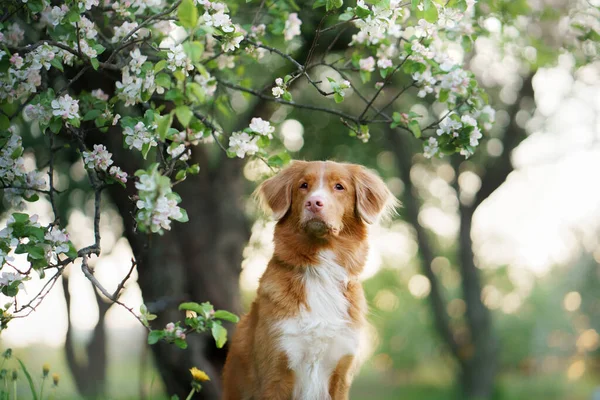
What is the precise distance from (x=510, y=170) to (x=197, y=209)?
826 cm

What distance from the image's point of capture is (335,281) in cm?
507

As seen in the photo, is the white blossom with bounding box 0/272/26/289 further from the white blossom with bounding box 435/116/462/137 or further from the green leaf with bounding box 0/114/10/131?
the white blossom with bounding box 435/116/462/137

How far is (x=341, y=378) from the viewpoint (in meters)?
4.91

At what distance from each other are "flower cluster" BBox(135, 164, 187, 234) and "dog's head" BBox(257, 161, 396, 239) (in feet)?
4.51

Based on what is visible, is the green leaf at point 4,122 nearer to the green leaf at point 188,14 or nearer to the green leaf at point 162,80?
the green leaf at point 162,80

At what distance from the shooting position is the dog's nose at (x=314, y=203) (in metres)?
4.73

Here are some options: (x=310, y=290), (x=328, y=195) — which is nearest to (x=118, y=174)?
(x=328, y=195)

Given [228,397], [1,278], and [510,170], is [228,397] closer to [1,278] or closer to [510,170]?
[1,278]

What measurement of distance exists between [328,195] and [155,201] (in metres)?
1.69

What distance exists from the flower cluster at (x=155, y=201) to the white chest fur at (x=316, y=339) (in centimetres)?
144

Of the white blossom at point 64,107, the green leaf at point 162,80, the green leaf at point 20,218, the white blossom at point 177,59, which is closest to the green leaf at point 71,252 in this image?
the green leaf at point 20,218

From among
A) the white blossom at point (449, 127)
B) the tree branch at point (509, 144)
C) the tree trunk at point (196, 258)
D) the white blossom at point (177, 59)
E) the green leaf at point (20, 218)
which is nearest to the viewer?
the white blossom at point (177, 59)

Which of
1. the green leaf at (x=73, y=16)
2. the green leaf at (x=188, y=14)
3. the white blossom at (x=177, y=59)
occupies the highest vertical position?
the green leaf at (x=188, y=14)

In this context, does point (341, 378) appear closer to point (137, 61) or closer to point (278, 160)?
point (278, 160)
